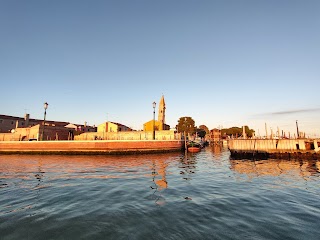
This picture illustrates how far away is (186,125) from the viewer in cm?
9550

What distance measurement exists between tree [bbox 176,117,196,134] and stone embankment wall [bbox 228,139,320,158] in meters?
59.5

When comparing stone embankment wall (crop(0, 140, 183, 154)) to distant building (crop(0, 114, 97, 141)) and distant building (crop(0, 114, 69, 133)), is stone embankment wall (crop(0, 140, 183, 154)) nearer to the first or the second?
distant building (crop(0, 114, 97, 141))

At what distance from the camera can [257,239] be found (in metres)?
4.62

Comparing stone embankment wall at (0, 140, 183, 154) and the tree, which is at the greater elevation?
the tree

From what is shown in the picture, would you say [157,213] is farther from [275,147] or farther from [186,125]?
[186,125]

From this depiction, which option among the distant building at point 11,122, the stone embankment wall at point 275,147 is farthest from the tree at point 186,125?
the stone embankment wall at point 275,147

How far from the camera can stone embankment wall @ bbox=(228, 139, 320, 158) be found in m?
29.7

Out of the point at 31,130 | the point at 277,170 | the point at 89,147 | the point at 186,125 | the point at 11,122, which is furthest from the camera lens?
the point at 186,125

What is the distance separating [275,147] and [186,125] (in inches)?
2537

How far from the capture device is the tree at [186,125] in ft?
308

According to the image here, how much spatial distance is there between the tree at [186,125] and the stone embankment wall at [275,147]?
59520 millimetres

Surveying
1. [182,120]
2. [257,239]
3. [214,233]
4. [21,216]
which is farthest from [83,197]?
[182,120]

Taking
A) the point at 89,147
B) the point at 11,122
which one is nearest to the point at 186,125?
the point at 89,147

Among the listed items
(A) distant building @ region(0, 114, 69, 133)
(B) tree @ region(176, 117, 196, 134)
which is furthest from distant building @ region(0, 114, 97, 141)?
(B) tree @ region(176, 117, 196, 134)
